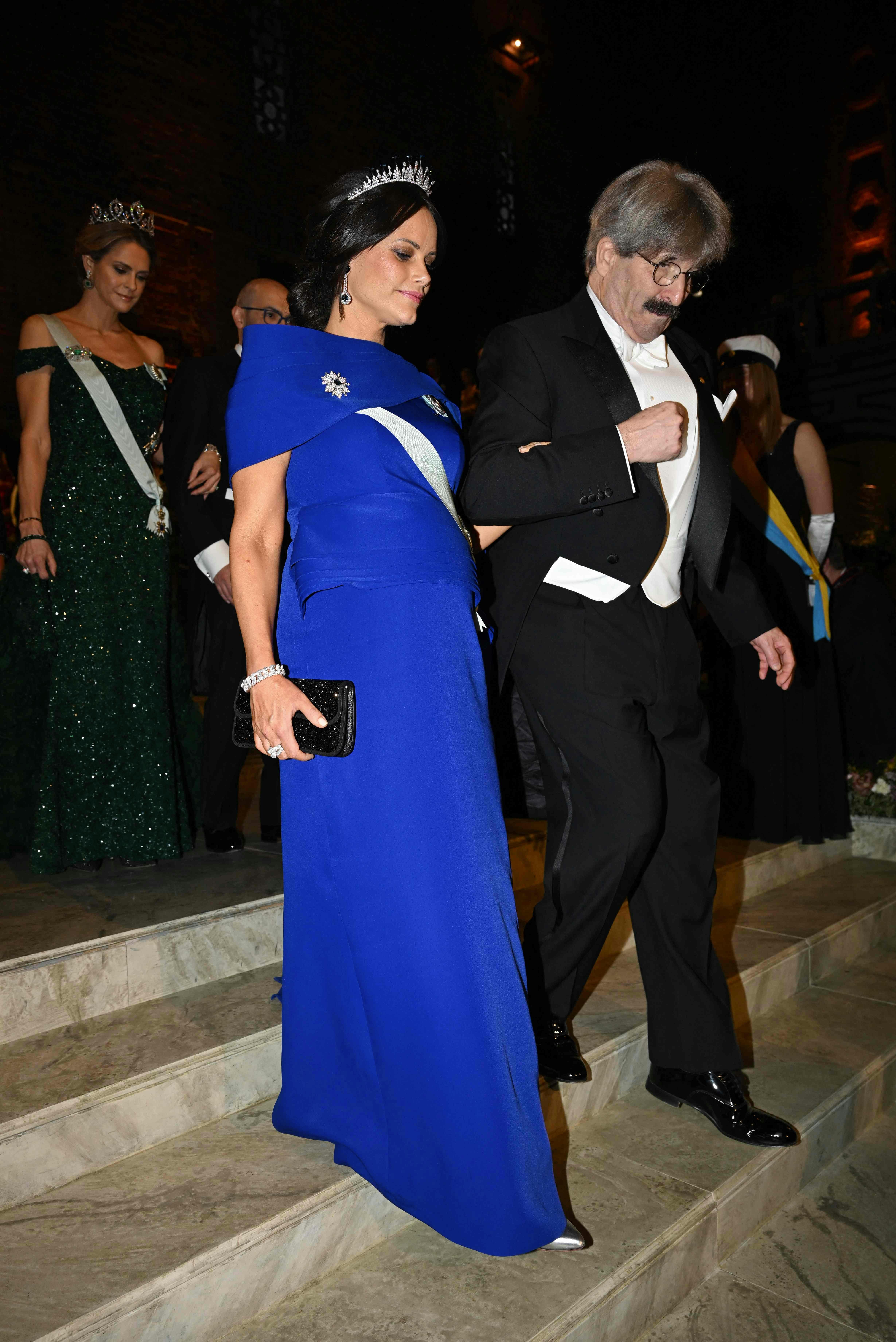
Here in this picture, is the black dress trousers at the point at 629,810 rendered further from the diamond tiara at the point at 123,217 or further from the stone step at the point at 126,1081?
the diamond tiara at the point at 123,217

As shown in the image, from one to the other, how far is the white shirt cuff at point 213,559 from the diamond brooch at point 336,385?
58.8 inches

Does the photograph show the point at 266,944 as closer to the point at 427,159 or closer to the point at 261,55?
the point at 261,55

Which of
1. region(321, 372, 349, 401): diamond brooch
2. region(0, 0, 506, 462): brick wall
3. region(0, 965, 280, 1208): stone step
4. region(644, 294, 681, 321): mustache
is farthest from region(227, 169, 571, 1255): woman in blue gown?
region(0, 0, 506, 462): brick wall

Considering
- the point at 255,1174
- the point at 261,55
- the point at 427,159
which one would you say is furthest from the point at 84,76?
the point at 255,1174

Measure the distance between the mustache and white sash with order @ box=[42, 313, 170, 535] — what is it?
1.69m

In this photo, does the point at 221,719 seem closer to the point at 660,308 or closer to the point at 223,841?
the point at 223,841

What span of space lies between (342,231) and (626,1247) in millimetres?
1747

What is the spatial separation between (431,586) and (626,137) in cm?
1440

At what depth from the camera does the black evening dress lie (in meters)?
3.70

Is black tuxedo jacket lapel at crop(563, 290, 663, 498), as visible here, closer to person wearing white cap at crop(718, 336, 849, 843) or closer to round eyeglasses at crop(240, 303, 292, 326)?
round eyeglasses at crop(240, 303, 292, 326)

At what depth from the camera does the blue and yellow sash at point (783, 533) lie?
363 centimetres

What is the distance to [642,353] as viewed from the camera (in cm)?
195

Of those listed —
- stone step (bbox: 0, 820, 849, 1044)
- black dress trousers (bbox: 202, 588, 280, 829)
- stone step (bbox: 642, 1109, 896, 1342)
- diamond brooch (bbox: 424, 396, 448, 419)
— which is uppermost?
diamond brooch (bbox: 424, 396, 448, 419)

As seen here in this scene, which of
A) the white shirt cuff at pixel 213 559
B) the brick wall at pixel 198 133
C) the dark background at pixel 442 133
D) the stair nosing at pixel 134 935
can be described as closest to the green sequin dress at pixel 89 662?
the white shirt cuff at pixel 213 559
